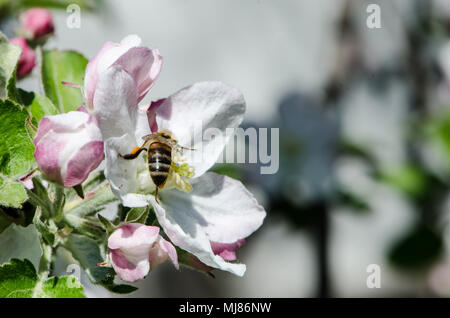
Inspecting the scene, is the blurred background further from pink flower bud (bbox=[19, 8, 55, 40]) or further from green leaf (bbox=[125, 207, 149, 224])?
green leaf (bbox=[125, 207, 149, 224])

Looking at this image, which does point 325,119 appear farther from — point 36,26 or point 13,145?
point 13,145

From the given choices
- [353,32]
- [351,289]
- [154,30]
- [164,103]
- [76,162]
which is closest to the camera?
[76,162]

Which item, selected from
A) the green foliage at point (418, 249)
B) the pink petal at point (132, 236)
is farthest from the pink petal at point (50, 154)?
the green foliage at point (418, 249)

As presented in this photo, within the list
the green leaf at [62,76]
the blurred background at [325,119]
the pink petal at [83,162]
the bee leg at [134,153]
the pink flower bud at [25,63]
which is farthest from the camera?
the blurred background at [325,119]

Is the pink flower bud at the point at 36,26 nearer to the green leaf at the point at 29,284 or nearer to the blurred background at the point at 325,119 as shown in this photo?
the blurred background at the point at 325,119
